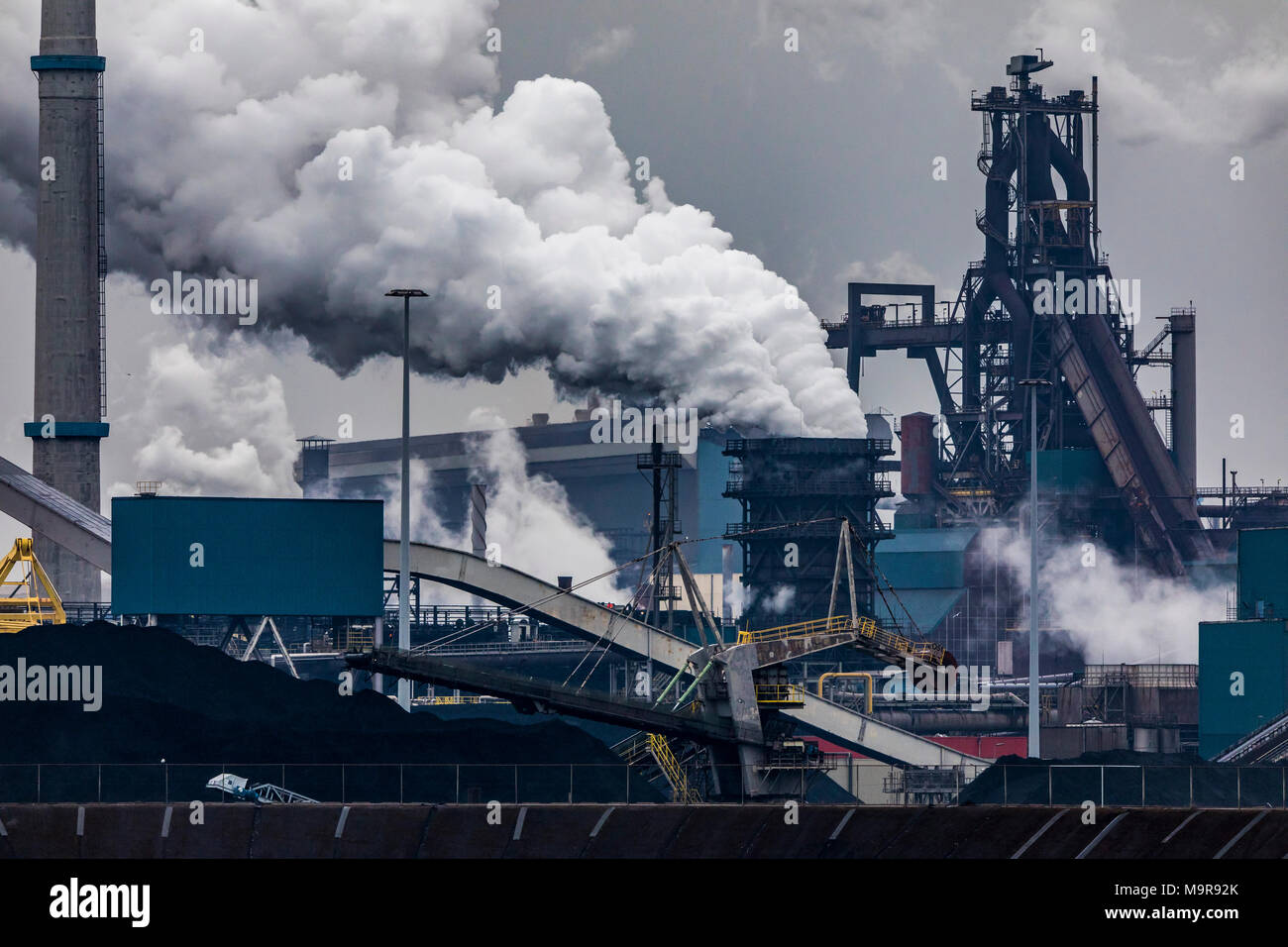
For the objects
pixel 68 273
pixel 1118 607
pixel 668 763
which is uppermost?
pixel 68 273

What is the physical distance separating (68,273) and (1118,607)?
178 feet

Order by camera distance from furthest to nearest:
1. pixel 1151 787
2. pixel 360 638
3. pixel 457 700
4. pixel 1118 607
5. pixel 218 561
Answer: pixel 1118 607 < pixel 457 700 < pixel 360 638 < pixel 218 561 < pixel 1151 787

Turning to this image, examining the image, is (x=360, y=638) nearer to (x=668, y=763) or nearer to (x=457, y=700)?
(x=457, y=700)

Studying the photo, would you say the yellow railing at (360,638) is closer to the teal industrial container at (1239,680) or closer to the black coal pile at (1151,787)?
the teal industrial container at (1239,680)

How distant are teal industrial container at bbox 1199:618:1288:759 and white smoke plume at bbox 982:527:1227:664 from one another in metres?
27.7

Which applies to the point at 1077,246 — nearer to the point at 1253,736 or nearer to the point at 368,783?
the point at 1253,736

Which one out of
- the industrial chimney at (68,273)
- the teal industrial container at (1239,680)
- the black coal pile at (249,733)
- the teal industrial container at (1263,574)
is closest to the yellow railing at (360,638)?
the black coal pile at (249,733)

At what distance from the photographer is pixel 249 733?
61.5 m

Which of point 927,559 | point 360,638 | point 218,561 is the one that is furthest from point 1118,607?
point 218,561

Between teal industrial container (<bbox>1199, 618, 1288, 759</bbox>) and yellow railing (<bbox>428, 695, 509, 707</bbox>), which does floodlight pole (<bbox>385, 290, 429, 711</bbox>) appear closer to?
yellow railing (<bbox>428, 695, 509, 707</bbox>)
